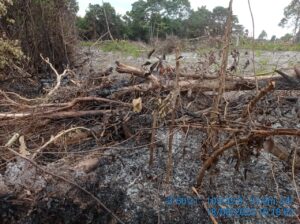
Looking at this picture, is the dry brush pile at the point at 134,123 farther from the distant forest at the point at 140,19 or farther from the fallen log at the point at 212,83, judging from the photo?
the distant forest at the point at 140,19

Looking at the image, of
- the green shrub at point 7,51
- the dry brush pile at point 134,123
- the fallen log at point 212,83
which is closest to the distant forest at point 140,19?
the green shrub at point 7,51

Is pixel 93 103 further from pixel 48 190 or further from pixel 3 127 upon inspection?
pixel 48 190

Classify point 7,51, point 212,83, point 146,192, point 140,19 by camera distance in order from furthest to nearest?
point 140,19 < point 7,51 < point 212,83 < point 146,192

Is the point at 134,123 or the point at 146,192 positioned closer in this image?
the point at 146,192

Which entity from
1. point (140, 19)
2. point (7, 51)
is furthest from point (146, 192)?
point (140, 19)

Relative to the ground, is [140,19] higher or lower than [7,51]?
higher

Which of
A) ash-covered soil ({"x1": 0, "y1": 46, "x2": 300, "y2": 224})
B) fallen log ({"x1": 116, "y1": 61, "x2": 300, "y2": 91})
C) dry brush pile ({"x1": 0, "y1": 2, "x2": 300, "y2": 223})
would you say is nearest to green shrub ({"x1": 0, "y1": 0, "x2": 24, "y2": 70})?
dry brush pile ({"x1": 0, "y1": 2, "x2": 300, "y2": 223})

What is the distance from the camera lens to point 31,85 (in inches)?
185

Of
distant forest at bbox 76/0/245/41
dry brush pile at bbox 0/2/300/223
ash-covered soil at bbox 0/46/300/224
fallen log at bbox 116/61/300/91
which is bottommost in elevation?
ash-covered soil at bbox 0/46/300/224

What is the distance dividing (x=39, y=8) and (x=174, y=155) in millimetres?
4348

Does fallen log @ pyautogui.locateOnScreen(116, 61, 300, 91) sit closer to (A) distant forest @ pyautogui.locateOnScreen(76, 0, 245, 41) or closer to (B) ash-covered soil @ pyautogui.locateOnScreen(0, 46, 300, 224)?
(B) ash-covered soil @ pyautogui.locateOnScreen(0, 46, 300, 224)

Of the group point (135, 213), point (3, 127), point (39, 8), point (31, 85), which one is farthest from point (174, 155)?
point (39, 8)

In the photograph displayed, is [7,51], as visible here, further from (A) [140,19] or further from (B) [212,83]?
(A) [140,19]

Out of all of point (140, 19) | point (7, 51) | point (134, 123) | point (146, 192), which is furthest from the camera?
point (140, 19)
